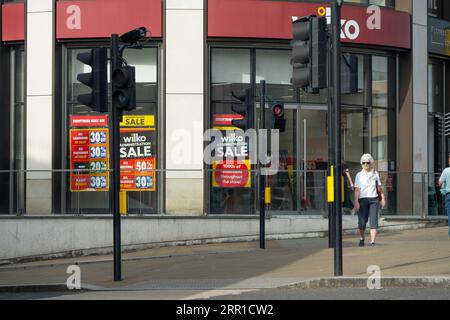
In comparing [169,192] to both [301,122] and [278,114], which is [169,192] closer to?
[301,122]

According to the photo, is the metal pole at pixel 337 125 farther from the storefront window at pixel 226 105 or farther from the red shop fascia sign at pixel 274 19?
the red shop fascia sign at pixel 274 19

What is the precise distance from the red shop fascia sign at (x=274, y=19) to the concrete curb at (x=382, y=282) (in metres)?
12.0

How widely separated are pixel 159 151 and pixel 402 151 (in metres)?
7.11

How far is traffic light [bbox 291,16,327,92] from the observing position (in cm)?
1316

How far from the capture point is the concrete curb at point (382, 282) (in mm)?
12127

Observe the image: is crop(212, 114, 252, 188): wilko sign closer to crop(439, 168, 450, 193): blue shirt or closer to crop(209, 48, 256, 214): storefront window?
crop(209, 48, 256, 214): storefront window

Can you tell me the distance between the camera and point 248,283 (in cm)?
1341

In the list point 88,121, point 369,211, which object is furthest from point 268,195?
point 88,121

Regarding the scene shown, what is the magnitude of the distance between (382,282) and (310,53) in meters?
3.51

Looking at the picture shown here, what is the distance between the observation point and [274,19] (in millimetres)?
23750

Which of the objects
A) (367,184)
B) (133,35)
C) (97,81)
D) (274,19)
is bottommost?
(367,184)

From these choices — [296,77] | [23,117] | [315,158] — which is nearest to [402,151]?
[315,158]

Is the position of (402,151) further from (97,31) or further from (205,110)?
(97,31)

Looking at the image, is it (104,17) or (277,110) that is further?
(104,17)
